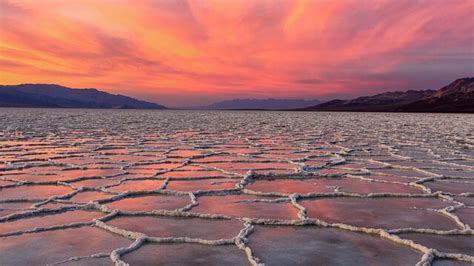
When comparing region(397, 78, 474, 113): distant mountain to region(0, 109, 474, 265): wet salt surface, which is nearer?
region(0, 109, 474, 265): wet salt surface

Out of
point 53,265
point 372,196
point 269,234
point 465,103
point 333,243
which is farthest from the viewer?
point 465,103

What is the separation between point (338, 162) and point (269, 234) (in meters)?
3.64

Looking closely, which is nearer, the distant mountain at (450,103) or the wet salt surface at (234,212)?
the wet salt surface at (234,212)

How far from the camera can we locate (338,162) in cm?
619

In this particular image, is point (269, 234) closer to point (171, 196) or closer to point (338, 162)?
point (171, 196)

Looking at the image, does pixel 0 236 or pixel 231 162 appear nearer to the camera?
pixel 0 236

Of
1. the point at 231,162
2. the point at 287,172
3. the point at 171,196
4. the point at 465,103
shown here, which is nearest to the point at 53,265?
the point at 171,196

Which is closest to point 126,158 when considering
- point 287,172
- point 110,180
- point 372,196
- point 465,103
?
point 110,180

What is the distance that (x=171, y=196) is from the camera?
3910mm

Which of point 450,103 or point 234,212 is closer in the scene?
point 234,212

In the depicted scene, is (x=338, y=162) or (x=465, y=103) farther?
(x=465, y=103)

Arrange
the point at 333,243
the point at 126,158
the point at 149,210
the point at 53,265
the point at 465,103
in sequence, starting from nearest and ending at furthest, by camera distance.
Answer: the point at 53,265 → the point at 333,243 → the point at 149,210 → the point at 126,158 → the point at 465,103

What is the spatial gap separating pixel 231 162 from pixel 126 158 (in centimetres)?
157

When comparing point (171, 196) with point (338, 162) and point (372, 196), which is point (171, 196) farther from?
point (338, 162)
